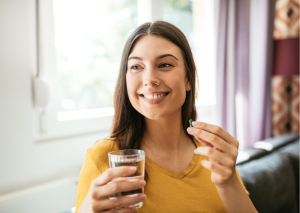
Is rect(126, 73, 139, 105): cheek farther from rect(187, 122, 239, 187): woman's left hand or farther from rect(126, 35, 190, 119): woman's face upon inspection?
rect(187, 122, 239, 187): woman's left hand

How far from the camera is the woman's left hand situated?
82cm

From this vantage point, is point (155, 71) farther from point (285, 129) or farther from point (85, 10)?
point (285, 129)

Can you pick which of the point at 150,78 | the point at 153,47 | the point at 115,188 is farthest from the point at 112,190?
the point at 153,47

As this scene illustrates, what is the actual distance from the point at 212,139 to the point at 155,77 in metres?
0.35

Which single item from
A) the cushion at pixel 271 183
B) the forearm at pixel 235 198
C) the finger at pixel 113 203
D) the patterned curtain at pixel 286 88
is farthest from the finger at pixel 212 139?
the patterned curtain at pixel 286 88

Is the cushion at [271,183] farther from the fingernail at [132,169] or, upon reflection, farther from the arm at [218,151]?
the fingernail at [132,169]

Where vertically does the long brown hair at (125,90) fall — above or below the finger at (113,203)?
above

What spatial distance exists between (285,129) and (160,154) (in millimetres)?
3068

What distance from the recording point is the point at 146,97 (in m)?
1.04

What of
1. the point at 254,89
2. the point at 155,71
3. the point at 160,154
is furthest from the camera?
the point at 254,89

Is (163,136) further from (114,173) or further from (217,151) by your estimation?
(114,173)

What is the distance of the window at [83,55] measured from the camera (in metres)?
1.61

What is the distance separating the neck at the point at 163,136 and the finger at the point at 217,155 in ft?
1.24

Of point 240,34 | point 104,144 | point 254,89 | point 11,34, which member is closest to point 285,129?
point 254,89
